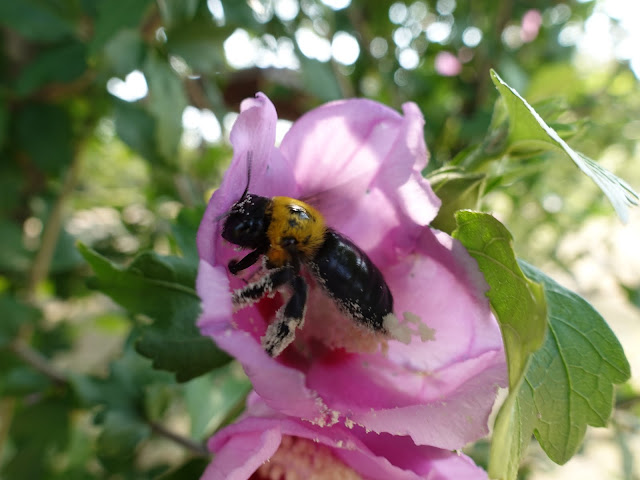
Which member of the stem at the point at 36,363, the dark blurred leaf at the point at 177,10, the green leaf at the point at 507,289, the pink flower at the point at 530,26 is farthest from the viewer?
the pink flower at the point at 530,26

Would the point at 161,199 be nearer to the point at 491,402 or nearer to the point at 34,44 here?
the point at 34,44

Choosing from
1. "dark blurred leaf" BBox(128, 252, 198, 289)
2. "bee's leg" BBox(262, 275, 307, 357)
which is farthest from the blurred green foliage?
"bee's leg" BBox(262, 275, 307, 357)

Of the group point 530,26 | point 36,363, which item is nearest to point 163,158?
point 36,363

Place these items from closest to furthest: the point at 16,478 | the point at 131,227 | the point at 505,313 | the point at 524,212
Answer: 1. the point at 505,313
2. the point at 16,478
3. the point at 131,227
4. the point at 524,212

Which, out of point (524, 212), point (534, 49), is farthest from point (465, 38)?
point (524, 212)

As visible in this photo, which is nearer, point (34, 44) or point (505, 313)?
point (505, 313)

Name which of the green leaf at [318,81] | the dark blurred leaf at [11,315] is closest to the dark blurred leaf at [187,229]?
the green leaf at [318,81]

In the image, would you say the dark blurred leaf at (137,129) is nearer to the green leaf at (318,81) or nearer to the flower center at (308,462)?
the green leaf at (318,81)
